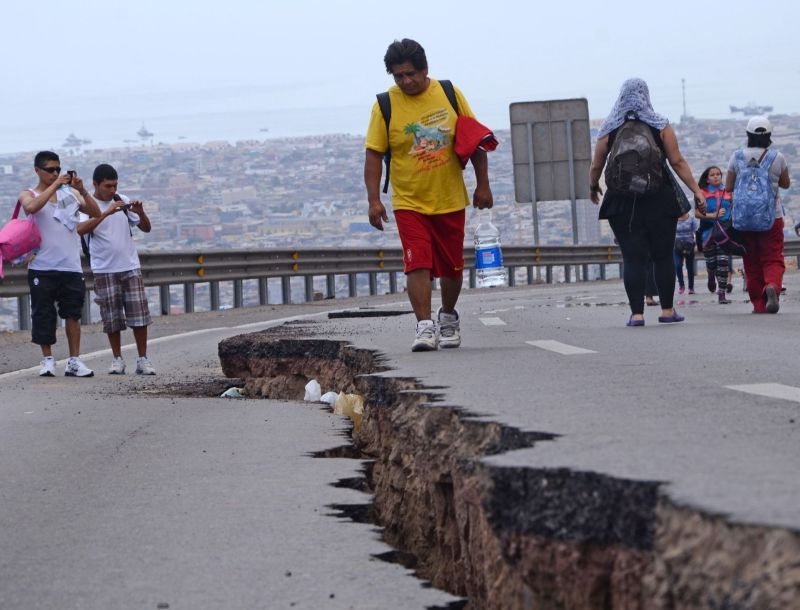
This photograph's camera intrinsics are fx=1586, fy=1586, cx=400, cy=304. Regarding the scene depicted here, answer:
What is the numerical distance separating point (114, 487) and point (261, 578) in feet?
5.59

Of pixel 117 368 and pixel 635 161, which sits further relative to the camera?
pixel 117 368

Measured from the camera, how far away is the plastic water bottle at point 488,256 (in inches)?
1278

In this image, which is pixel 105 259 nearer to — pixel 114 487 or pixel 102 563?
pixel 114 487

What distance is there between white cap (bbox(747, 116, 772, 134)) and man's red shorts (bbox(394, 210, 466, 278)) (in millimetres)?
4823

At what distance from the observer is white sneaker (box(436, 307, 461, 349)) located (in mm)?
9406

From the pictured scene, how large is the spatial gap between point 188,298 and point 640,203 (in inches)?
500

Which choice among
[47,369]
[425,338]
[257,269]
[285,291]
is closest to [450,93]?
[425,338]

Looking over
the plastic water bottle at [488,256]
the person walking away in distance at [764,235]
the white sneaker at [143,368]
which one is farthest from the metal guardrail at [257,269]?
the person walking away in distance at [764,235]

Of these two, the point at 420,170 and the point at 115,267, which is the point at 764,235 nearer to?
the point at 420,170

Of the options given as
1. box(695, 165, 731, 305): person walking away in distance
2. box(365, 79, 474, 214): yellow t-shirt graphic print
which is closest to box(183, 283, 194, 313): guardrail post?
box(695, 165, 731, 305): person walking away in distance

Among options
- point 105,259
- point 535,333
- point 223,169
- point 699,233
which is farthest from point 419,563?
point 223,169

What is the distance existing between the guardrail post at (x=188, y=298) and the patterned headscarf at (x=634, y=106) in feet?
41.3

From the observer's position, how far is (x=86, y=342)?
617 inches

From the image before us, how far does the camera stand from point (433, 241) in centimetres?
912
